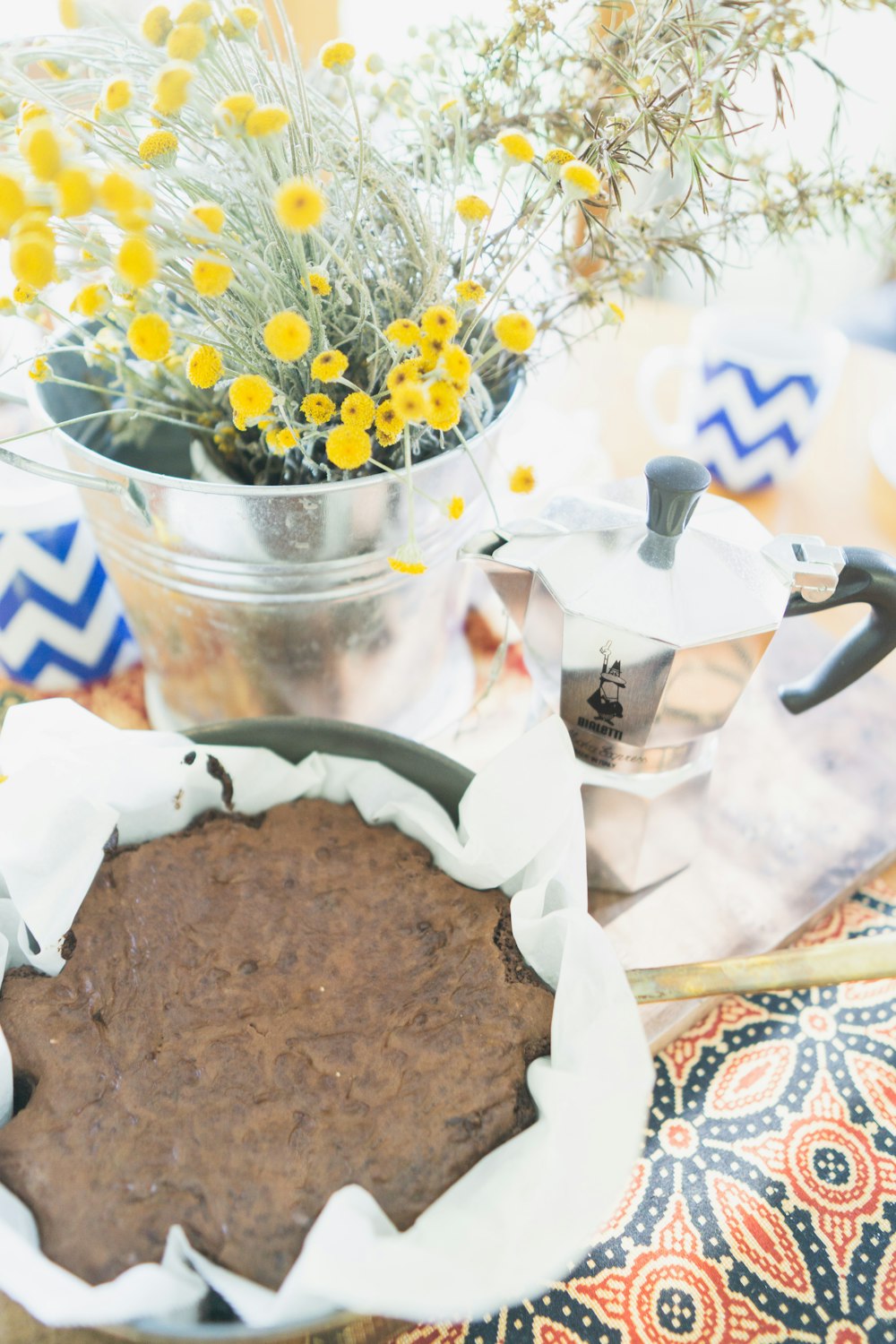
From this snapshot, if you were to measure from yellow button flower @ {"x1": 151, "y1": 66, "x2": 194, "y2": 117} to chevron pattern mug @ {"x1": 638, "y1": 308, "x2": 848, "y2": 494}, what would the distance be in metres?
0.58

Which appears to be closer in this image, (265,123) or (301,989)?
(265,123)

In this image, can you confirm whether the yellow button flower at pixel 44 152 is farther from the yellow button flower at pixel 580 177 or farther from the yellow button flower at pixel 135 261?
the yellow button flower at pixel 580 177

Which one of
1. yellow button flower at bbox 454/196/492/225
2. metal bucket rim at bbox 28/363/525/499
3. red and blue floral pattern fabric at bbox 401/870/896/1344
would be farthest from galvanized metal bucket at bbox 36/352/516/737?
red and blue floral pattern fabric at bbox 401/870/896/1344

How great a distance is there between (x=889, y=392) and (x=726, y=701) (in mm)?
739

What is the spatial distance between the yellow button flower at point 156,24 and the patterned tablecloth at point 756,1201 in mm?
563

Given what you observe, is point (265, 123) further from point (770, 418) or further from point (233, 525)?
point (770, 418)

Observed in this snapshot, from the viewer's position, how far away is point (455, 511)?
41 centimetres

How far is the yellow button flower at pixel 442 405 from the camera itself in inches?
14.4

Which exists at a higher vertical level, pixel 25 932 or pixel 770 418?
pixel 770 418

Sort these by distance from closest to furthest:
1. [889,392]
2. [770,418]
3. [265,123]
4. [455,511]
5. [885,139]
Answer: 1. [265,123]
2. [455,511]
3. [770,418]
4. [889,392]
5. [885,139]

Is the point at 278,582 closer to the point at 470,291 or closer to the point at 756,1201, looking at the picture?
the point at 470,291

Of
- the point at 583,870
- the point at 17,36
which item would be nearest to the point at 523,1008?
the point at 583,870

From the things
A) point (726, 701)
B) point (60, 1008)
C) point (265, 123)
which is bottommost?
point (60, 1008)

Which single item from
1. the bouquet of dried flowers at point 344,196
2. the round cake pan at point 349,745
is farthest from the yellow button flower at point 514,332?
the round cake pan at point 349,745
